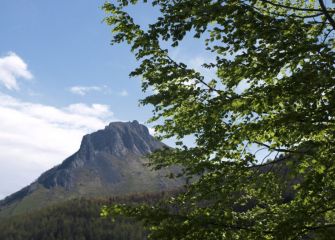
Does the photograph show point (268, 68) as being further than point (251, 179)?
No

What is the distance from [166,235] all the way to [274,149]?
376 cm

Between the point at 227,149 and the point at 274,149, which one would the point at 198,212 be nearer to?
the point at 227,149

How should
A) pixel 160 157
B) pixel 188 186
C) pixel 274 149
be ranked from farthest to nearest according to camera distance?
pixel 160 157 → pixel 188 186 → pixel 274 149

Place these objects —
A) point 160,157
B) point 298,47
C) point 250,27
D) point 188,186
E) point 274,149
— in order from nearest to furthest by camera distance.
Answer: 1. point 298,47
2. point 250,27
3. point 274,149
4. point 188,186
5. point 160,157

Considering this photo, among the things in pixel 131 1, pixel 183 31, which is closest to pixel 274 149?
pixel 183 31

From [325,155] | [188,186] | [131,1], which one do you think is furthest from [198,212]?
[131,1]

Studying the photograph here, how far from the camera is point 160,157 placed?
51.3 ft

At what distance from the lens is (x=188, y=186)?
1312 cm

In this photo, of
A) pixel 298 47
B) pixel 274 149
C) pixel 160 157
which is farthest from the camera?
pixel 160 157

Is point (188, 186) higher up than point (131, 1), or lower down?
lower down

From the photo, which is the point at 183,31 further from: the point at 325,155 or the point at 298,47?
the point at 325,155

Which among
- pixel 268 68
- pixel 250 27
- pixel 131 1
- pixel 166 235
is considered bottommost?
pixel 166 235

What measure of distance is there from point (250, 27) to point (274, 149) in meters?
3.53

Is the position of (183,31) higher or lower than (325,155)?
higher
